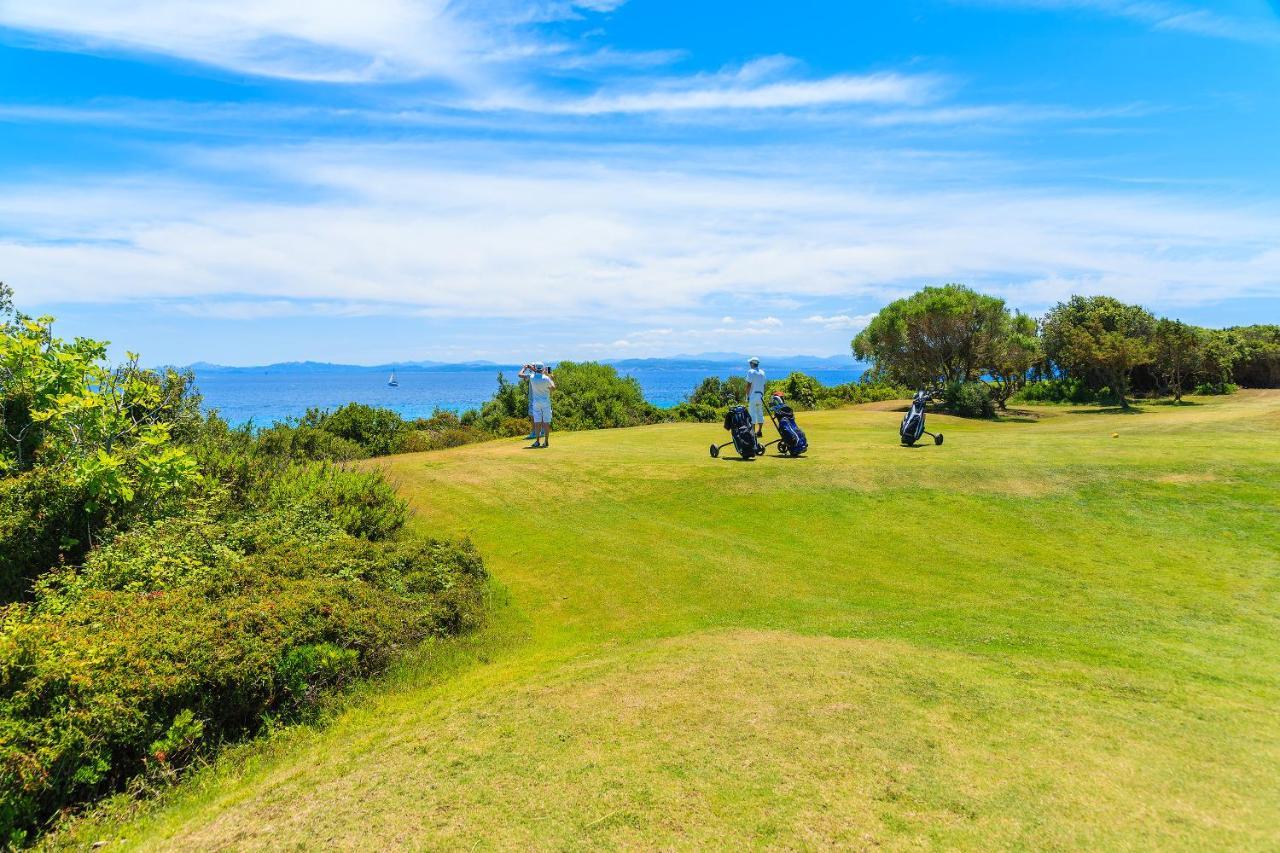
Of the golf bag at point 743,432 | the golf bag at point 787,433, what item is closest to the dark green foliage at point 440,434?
the golf bag at point 743,432

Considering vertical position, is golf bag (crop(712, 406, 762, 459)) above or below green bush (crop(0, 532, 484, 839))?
above

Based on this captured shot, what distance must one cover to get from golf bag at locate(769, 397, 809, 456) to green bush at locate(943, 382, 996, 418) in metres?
22.5

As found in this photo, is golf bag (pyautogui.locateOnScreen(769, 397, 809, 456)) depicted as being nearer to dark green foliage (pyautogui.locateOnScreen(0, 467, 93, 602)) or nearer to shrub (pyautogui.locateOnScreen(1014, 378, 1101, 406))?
dark green foliage (pyautogui.locateOnScreen(0, 467, 93, 602))

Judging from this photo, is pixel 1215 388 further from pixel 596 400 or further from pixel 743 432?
pixel 743 432

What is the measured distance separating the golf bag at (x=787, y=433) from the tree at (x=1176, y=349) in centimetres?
3081

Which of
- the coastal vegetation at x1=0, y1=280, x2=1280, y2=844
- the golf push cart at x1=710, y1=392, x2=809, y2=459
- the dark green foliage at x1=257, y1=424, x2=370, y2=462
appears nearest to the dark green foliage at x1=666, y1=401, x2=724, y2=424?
the coastal vegetation at x1=0, y1=280, x2=1280, y2=844

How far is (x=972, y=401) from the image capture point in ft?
120

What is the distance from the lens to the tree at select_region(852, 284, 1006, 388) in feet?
132

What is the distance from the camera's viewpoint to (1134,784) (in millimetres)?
4723

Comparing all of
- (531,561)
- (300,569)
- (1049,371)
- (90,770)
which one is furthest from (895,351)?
(90,770)

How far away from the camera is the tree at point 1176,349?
3947cm

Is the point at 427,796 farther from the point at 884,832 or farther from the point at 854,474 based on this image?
the point at 854,474

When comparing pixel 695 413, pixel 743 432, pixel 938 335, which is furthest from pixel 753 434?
pixel 938 335

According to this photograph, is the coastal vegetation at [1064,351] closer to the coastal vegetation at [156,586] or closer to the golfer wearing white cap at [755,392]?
the golfer wearing white cap at [755,392]
